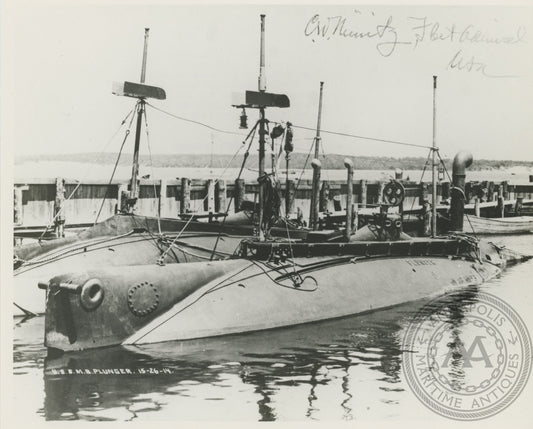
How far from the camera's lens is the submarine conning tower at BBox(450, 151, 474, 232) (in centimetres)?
2497

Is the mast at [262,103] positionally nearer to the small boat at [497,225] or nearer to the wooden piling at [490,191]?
the small boat at [497,225]

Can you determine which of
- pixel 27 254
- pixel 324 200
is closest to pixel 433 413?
pixel 27 254

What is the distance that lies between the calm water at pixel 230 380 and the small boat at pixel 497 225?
23525 millimetres

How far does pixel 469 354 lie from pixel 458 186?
1203 centimetres

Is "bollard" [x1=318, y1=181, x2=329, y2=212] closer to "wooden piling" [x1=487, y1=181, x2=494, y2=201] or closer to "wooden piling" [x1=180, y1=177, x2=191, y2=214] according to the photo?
"wooden piling" [x1=180, y1=177, x2=191, y2=214]

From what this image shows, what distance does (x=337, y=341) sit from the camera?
1523cm

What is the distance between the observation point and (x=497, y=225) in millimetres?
38906

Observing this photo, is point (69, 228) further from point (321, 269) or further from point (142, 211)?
point (321, 269)

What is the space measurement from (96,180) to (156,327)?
15427 mm

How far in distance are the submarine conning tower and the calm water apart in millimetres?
10029

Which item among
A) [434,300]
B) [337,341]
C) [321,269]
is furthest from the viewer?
[434,300]

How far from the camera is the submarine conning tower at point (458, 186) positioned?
983 inches

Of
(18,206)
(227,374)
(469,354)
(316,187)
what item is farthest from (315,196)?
(227,374)

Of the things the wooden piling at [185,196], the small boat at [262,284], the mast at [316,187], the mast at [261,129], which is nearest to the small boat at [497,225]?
the mast at [316,187]
